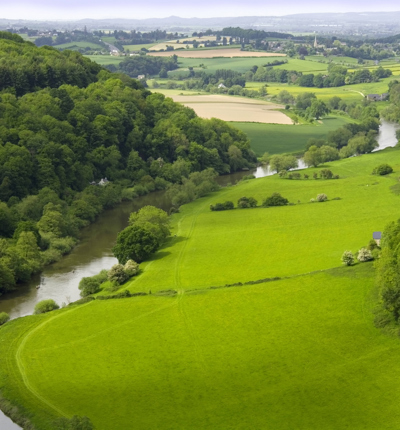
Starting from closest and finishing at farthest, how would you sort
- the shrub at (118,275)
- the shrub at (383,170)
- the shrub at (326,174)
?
the shrub at (118,275) < the shrub at (383,170) < the shrub at (326,174)

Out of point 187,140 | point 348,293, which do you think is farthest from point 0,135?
point 348,293

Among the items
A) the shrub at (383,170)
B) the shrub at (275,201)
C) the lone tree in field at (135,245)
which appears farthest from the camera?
the shrub at (383,170)

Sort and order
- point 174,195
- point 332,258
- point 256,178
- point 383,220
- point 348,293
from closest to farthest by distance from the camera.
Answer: point 348,293 → point 332,258 → point 383,220 → point 174,195 → point 256,178

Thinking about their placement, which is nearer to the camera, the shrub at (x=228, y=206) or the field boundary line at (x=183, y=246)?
the field boundary line at (x=183, y=246)

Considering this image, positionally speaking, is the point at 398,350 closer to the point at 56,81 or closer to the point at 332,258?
the point at 332,258

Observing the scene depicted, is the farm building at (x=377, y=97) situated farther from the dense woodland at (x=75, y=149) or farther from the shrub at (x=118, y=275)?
the shrub at (x=118, y=275)

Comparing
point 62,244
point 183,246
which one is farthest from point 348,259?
point 62,244

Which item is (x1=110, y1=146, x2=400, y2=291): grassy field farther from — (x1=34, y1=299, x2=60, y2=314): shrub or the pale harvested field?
the pale harvested field

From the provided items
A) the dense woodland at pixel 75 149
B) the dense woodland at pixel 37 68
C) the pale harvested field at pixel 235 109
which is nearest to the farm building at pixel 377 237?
the dense woodland at pixel 75 149
